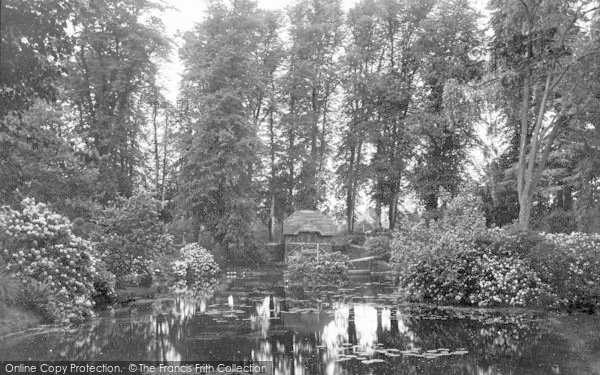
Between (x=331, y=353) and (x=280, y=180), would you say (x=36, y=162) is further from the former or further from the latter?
(x=280, y=180)

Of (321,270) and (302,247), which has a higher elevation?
(302,247)

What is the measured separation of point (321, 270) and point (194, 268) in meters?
7.05

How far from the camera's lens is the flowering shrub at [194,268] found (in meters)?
27.1

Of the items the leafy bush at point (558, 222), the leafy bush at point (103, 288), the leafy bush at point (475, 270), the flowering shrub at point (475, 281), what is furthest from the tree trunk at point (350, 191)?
the leafy bush at point (103, 288)

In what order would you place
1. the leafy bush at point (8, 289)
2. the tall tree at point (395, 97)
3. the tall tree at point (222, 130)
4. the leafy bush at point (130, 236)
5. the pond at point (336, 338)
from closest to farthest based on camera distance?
the pond at point (336, 338), the leafy bush at point (8, 289), the leafy bush at point (130, 236), the tall tree at point (222, 130), the tall tree at point (395, 97)

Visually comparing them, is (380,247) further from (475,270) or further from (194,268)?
(475,270)

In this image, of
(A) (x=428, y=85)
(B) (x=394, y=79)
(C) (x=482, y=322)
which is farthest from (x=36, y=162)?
(B) (x=394, y=79)

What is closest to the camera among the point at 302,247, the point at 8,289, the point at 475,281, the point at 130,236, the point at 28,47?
the point at 28,47

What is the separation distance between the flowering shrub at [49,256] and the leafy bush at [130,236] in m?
4.34

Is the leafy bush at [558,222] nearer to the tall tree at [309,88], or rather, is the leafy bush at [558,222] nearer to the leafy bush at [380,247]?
the leafy bush at [380,247]

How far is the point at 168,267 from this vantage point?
82.6 ft

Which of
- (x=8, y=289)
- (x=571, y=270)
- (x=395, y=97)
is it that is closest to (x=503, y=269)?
(x=571, y=270)

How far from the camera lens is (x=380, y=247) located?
120 feet

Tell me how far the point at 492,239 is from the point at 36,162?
15132 mm
